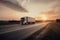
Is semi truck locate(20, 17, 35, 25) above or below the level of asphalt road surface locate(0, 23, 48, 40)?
above

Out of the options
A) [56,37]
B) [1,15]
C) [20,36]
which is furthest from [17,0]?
[56,37]

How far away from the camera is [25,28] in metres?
1.64

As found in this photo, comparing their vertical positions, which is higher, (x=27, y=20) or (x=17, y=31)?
(x=27, y=20)

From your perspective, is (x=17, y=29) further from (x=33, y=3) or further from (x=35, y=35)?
(x=33, y=3)

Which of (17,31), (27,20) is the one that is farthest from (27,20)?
(17,31)

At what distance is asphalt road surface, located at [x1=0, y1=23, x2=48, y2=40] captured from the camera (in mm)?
1567

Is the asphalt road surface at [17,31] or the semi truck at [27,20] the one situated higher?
the semi truck at [27,20]

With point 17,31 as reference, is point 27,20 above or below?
above

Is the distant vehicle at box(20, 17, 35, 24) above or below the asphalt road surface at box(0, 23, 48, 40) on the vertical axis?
above

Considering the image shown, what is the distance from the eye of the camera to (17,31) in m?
1.62

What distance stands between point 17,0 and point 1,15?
340 millimetres

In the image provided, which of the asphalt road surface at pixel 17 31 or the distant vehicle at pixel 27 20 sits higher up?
the distant vehicle at pixel 27 20

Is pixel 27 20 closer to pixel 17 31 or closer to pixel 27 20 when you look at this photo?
pixel 27 20

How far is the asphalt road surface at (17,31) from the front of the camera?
157cm
